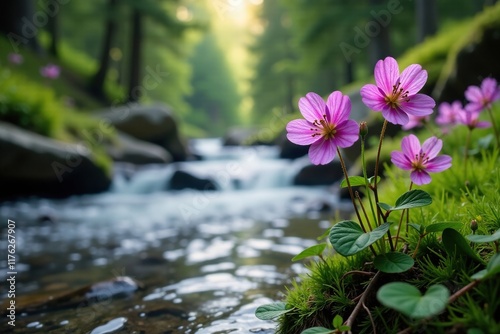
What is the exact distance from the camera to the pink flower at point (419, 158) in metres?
1.59

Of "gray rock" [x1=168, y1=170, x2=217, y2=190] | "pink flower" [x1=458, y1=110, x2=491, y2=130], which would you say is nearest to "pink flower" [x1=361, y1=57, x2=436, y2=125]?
"pink flower" [x1=458, y1=110, x2=491, y2=130]

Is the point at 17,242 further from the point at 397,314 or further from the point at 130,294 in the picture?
the point at 397,314

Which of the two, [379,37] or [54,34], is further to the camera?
[54,34]

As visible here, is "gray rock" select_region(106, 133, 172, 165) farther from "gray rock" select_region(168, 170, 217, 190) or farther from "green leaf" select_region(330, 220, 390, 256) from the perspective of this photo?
"green leaf" select_region(330, 220, 390, 256)

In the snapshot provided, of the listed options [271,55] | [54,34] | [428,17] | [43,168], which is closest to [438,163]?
[43,168]

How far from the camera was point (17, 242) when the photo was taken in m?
4.55

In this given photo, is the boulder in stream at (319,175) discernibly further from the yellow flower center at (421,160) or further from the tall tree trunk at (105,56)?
the tall tree trunk at (105,56)

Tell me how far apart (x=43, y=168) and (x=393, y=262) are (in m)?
7.34

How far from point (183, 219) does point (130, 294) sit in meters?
3.48

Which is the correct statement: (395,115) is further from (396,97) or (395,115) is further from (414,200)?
(414,200)

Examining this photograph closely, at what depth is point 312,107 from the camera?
1452 mm

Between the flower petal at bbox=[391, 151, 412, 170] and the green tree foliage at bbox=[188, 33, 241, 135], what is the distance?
4633 cm

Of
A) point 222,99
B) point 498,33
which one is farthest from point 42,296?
point 222,99

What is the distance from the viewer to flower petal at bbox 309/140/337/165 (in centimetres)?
143
